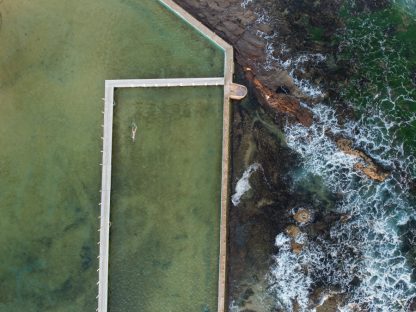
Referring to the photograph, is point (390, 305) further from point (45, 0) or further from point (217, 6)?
point (45, 0)

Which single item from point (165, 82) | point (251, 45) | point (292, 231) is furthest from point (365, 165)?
point (165, 82)

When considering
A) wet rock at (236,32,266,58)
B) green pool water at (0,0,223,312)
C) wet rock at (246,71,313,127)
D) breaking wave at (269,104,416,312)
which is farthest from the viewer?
wet rock at (236,32,266,58)

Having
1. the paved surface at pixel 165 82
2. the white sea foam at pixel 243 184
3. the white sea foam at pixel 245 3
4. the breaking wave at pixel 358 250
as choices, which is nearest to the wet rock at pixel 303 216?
the breaking wave at pixel 358 250

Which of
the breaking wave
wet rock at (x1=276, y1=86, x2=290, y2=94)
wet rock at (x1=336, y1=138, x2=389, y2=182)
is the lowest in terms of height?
the breaking wave

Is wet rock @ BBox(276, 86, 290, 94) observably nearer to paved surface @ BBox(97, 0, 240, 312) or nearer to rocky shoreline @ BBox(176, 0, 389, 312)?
rocky shoreline @ BBox(176, 0, 389, 312)

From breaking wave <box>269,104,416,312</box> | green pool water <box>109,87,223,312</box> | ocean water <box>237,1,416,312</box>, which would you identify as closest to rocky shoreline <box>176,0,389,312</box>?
ocean water <box>237,1,416,312</box>

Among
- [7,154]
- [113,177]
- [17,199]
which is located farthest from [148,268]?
[7,154]
